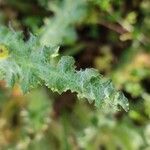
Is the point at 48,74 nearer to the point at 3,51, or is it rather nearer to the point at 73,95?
the point at 3,51

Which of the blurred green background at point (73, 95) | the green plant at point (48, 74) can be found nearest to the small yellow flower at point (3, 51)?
the green plant at point (48, 74)

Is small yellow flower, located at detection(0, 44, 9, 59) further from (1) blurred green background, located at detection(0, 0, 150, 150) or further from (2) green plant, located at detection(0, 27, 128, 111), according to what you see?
(1) blurred green background, located at detection(0, 0, 150, 150)

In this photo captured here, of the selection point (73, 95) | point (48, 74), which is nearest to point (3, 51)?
point (48, 74)

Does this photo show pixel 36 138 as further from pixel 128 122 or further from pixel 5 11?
pixel 5 11

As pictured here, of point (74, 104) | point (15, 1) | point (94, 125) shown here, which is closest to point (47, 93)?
point (74, 104)

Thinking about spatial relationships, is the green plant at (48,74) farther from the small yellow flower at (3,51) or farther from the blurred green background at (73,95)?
the blurred green background at (73,95)

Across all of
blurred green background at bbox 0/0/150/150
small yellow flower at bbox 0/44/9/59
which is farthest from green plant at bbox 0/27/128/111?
blurred green background at bbox 0/0/150/150
